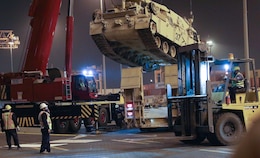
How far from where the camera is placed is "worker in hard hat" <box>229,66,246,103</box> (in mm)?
12117

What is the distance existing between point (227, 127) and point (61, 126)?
31.0 feet

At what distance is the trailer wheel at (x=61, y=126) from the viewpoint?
752 inches

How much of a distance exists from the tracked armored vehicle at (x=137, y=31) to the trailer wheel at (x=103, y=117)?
106 inches

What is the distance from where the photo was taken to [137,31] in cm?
1775

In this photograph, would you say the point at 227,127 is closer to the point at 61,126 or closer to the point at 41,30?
the point at 61,126

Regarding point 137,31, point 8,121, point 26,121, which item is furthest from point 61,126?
point 8,121

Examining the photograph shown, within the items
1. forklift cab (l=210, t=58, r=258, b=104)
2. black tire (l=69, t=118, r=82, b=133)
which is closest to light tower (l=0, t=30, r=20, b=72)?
black tire (l=69, t=118, r=82, b=133)

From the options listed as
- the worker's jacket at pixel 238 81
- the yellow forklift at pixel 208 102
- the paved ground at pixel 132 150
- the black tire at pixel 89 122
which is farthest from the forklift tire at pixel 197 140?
the black tire at pixel 89 122

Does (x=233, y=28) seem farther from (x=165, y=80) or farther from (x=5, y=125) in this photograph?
(x=5, y=125)

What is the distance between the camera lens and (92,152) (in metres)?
11.8

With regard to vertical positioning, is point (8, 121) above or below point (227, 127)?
above

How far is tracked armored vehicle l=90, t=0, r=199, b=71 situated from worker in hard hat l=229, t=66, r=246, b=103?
6.05 meters

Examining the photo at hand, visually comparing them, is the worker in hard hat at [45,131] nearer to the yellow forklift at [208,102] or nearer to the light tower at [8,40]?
the yellow forklift at [208,102]

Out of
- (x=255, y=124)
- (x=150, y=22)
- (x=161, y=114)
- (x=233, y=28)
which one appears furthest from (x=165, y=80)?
(x=233, y=28)
